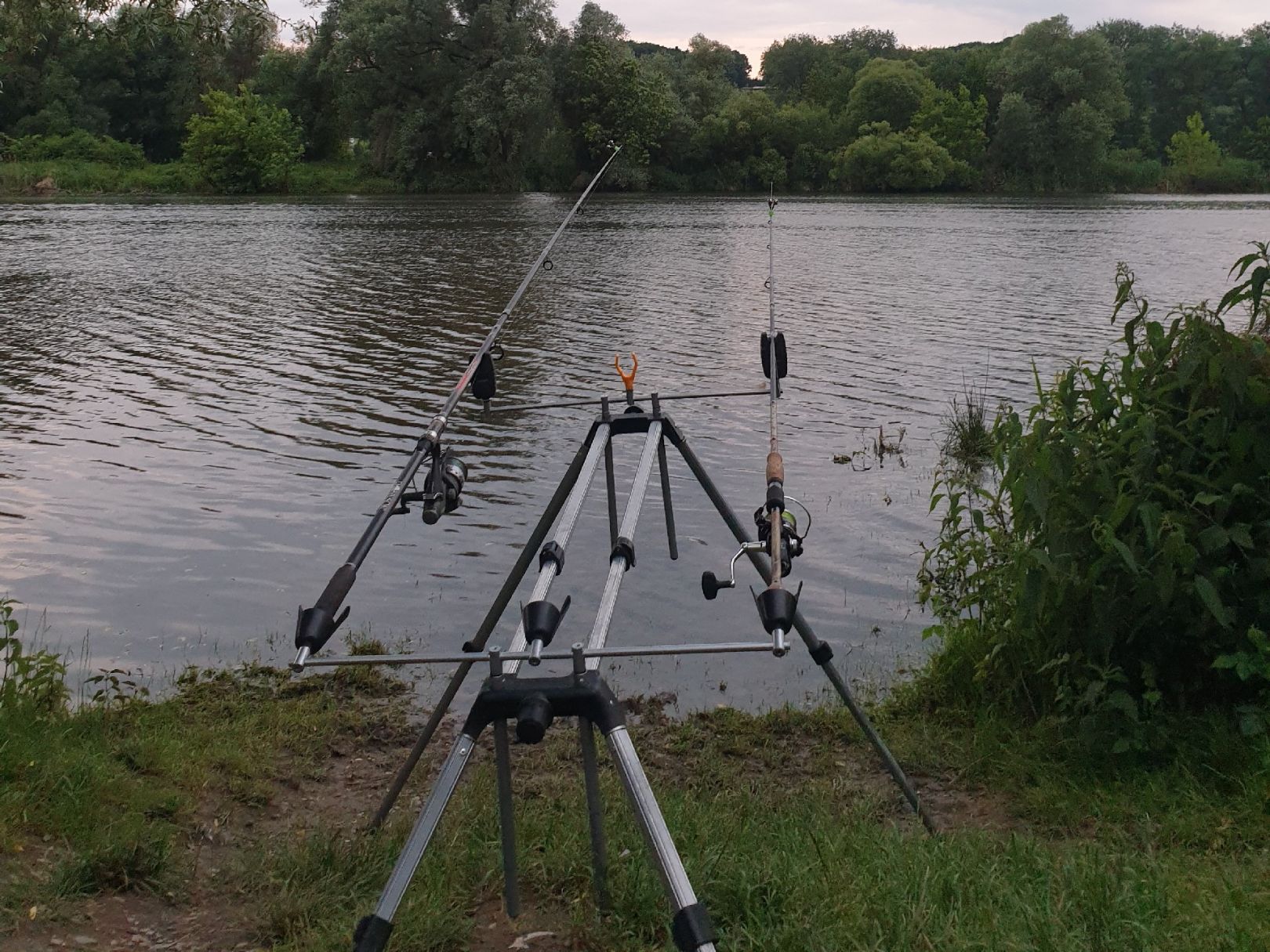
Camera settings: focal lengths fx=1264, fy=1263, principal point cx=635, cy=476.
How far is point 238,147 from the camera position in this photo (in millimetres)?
69625

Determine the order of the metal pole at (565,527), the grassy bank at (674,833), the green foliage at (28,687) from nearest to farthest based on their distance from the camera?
the metal pole at (565,527) < the grassy bank at (674,833) < the green foliage at (28,687)

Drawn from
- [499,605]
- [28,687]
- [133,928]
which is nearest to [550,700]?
[499,605]

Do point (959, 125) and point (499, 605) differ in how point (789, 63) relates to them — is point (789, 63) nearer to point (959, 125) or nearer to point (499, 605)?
point (959, 125)

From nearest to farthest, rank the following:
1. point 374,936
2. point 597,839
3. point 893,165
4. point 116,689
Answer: point 374,936
point 597,839
point 116,689
point 893,165

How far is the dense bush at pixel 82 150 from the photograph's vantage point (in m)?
72.1

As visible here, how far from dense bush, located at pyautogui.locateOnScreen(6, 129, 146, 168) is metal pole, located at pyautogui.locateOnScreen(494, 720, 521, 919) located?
7741 cm

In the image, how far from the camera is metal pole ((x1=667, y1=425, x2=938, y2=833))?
4.80m

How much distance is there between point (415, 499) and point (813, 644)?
1641 mm

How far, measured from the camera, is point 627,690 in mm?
7328

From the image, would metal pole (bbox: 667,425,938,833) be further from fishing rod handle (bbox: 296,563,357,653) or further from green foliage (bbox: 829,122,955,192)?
green foliage (bbox: 829,122,955,192)

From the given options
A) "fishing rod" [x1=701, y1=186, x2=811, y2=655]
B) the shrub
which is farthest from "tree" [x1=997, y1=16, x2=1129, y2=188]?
"fishing rod" [x1=701, y1=186, x2=811, y2=655]

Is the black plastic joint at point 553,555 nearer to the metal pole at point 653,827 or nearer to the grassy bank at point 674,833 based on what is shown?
the metal pole at point 653,827

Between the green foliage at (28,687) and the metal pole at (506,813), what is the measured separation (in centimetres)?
297

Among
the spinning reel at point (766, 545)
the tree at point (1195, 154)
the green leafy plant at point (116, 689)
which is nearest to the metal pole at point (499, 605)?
the spinning reel at point (766, 545)
